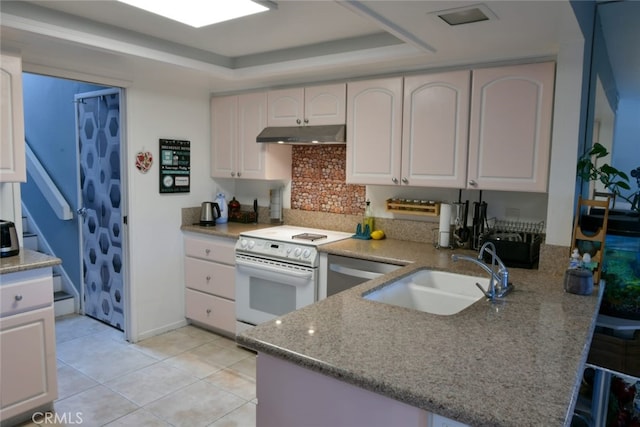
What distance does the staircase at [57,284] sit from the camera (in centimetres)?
423

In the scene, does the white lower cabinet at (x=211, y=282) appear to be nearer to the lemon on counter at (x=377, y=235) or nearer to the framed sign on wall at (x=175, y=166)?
the framed sign on wall at (x=175, y=166)

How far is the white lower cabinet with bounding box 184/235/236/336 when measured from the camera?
3.62 metres

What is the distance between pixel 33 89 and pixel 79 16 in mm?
2409

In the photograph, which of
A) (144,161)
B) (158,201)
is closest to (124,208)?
(158,201)

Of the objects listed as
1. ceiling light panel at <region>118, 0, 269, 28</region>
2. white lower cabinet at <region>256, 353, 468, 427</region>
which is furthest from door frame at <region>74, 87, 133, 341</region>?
white lower cabinet at <region>256, 353, 468, 427</region>

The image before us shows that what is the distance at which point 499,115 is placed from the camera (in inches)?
103

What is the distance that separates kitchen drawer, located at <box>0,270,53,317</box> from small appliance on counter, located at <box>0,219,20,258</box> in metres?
0.28

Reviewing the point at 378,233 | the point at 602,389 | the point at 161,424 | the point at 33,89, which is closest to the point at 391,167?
the point at 378,233

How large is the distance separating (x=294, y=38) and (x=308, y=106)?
57 cm

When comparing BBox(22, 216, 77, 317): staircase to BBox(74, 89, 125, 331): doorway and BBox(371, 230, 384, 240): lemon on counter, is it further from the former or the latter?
BBox(371, 230, 384, 240): lemon on counter

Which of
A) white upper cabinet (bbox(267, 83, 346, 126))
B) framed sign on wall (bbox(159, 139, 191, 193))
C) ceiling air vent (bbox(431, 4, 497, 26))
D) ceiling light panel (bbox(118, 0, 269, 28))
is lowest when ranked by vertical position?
framed sign on wall (bbox(159, 139, 191, 193))

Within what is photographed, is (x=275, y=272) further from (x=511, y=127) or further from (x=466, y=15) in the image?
(x=466, y=15)

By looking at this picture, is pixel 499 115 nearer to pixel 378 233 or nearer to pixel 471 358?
pixel 378 233

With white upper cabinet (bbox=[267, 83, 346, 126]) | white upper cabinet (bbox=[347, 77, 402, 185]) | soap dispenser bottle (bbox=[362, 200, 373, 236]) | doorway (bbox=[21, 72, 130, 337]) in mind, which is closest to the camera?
white upper cabinet (bbox=[347, 77, 402, 185])
